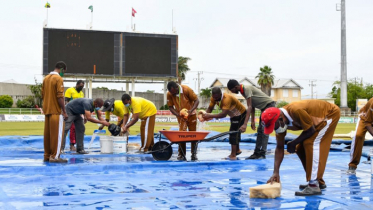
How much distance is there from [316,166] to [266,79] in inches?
2673

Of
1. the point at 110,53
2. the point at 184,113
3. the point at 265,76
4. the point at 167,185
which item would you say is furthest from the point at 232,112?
the point at 265,76

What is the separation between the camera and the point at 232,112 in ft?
28.0

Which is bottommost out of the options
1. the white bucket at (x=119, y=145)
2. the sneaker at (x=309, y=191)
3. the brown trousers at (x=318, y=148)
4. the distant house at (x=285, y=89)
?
the sneaker at (x=309, y=191)

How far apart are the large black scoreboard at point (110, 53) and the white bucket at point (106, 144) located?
119ft

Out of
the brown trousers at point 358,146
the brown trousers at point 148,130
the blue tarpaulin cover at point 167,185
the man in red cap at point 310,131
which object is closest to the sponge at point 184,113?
the blue tarpaulin cover at point 167,185

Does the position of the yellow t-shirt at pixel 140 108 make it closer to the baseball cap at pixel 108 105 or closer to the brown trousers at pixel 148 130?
the brown trousers at pixel 148 130

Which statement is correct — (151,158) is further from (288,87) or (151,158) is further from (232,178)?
(288,87)

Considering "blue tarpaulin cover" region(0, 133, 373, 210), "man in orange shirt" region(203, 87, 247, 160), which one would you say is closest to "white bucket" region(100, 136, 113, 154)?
"blue tarpaulin cover" region(0, 133, 373, 210)

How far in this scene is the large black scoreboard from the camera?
44.2 meters

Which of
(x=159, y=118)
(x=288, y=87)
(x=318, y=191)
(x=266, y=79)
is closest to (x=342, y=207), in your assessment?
(x=318, y=191)

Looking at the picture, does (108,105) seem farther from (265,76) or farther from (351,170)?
(265,76)

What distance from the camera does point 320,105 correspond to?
5.24 m

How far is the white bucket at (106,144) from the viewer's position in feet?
30.3

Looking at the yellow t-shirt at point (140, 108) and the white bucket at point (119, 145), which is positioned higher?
the yellow t-shirt at point (140, 108)
